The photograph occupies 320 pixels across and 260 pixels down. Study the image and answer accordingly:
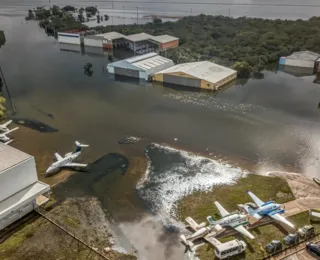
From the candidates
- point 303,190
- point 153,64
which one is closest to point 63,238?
point 303,190

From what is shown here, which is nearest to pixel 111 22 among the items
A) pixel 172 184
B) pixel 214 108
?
pixel 214 108

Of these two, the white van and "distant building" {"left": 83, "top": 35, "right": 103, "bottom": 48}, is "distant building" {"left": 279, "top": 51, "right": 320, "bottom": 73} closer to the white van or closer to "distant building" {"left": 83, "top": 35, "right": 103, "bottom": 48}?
"distant building" {"left": 83, "top": 35, "right": 103, "bottom": 48}

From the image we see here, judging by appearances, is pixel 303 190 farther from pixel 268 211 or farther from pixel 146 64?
pixel 146 64

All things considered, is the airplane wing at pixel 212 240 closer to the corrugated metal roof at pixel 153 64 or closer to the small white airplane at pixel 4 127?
the small white airplane at pixel 4 127

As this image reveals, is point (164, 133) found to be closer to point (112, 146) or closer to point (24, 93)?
point (112, 146)

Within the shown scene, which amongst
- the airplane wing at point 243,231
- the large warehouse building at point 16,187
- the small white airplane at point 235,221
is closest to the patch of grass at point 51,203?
the large warehouse building at point 16,187

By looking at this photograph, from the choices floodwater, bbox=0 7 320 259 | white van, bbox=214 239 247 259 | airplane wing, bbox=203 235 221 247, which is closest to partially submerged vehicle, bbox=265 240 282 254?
white van, bbox=214 239 247 259
